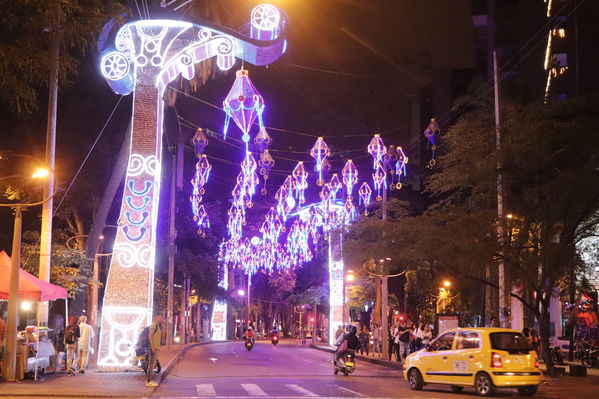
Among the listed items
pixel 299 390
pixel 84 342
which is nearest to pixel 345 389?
pixel 299 390

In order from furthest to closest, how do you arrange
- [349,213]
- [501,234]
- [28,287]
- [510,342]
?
[349,213] < [501,234] < [28,287] < [510,342]

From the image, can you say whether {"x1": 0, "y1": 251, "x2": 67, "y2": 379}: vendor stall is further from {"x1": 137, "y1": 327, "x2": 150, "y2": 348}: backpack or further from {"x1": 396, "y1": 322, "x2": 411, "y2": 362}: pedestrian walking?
{"x1": 396, "y1": 322, "x2": 411, "y2": 362}: pedestrian walking

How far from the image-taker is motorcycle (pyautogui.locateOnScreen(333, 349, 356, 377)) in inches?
995

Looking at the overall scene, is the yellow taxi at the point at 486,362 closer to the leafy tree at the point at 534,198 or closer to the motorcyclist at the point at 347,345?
the leafy tree at the point at 534,198

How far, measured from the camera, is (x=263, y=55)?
2580cm

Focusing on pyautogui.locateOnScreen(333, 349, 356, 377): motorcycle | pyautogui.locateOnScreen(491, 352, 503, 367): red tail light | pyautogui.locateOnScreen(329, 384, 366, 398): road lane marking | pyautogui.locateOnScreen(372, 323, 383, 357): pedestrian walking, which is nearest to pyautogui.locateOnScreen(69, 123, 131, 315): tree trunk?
pyautogui.locateOnScreen(333, 349, 356, 377): motorcycle

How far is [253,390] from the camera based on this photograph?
18.8 m

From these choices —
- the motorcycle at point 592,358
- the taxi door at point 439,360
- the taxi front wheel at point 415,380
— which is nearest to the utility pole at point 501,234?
the taxi door at point 439,360

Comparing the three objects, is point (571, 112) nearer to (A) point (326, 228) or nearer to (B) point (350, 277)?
(A) point (326, 228)

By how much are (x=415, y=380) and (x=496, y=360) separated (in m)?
3.00

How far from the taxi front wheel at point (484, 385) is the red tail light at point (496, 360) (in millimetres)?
357

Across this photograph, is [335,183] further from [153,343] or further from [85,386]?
[85,386]

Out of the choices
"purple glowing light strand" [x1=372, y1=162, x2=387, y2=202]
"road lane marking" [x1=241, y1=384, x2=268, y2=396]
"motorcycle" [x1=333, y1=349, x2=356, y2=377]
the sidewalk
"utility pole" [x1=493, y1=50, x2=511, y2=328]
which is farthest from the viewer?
"purple glowing light strand" [x1=372, y1=162, x2=387, y2=202]

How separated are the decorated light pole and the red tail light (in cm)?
1132
